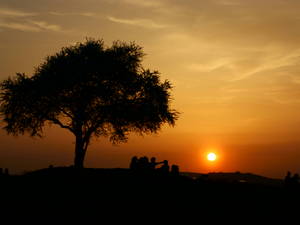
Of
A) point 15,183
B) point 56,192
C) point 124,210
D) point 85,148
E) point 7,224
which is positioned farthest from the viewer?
point 85,148

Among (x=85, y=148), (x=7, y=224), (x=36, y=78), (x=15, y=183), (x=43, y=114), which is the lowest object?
(x=7, y=224)

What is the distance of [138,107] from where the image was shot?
2221 inches

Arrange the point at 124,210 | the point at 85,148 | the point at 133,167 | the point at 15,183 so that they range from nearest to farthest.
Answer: the point at 124,210
the point at 15,183
the point at 133,167
the point at 85,148

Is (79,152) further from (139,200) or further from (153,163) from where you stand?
(139,200)

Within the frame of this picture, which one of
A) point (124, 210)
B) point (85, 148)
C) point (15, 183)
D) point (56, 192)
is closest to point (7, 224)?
point (124, 210)

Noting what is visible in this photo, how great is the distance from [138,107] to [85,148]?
7.40m

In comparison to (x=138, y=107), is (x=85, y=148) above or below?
below

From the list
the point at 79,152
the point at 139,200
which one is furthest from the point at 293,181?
the point at 79,152

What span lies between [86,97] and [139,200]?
86.2ft

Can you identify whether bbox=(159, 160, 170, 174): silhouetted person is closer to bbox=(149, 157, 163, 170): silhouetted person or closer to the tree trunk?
bbox=(149, 157, 163, 170): silhouetted person

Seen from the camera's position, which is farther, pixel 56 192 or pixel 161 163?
pixel 161 163

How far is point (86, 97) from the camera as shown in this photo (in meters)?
55.9

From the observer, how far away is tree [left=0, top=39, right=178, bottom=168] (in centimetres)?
5588

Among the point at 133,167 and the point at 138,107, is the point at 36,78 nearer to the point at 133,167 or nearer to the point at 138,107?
the point at 138,107
